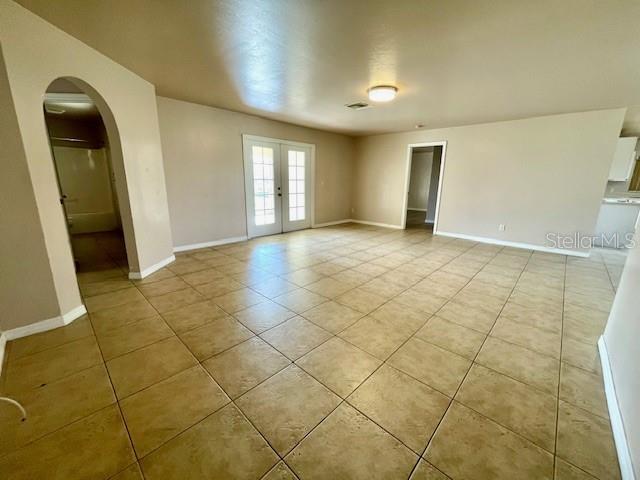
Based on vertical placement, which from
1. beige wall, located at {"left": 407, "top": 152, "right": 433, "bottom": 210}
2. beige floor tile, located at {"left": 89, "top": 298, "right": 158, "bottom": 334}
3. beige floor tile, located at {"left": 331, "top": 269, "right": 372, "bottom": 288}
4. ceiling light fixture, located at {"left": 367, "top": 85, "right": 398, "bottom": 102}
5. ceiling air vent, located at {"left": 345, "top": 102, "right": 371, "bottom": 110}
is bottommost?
beige floor tile, located at {"left": 89, "top": 298, "right": 158, "bottom": 334}

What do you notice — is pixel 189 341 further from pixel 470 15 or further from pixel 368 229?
pixel 368 229

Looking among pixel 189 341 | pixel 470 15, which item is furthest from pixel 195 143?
pixel 470 15

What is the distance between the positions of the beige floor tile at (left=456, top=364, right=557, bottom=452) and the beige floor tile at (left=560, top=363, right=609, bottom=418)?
133 mm

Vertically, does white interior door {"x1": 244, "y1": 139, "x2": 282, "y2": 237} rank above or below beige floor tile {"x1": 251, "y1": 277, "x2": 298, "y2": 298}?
above

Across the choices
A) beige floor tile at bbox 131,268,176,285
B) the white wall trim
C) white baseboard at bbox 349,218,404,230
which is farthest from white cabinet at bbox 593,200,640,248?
beige floor tile at bbox 131,268,176,285

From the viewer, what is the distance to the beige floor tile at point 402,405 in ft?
4.45

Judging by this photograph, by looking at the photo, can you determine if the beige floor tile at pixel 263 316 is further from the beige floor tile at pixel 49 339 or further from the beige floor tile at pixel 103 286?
the beige floor tile at pixel 103 286

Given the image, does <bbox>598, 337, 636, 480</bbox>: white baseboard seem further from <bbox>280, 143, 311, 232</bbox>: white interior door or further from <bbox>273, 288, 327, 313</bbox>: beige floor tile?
<bbox>280, 143, 311, 232</bbox>: white interior door

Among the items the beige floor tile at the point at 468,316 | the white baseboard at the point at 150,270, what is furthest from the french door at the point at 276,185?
the beige floor tile at the point at 468,316

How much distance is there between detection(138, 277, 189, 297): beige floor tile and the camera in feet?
9.59

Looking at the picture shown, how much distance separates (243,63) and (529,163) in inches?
208

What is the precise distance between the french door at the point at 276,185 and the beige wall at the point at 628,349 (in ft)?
17.1

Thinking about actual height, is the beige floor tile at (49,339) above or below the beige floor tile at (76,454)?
above

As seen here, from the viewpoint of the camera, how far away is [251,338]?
214 cm
